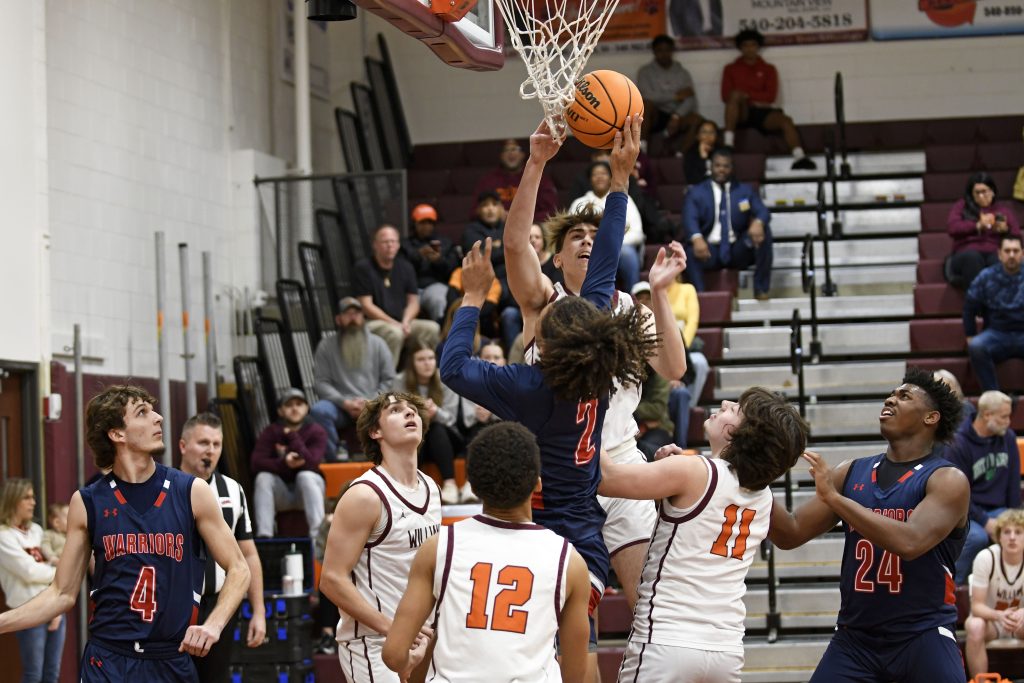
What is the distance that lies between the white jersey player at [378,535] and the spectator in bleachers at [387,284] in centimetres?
652

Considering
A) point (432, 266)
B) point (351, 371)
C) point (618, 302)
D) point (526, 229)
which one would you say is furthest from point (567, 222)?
point (432, 266)

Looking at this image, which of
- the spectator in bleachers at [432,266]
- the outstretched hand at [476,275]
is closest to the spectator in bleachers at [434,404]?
the spectator in bleachers at [432,266]

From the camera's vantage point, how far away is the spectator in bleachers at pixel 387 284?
12.7m

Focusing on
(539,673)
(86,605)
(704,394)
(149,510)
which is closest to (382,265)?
(704,394)

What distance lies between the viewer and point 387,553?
5.87 meters

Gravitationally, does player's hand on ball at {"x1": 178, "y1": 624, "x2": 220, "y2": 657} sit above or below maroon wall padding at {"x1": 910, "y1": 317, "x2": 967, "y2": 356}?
below

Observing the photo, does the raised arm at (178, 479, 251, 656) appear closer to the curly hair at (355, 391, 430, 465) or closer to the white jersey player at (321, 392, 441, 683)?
the white jersey player at (321, 392, 441, 683)

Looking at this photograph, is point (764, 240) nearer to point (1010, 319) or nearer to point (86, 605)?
point (1010, 319)

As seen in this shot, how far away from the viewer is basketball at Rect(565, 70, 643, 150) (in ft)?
19.4

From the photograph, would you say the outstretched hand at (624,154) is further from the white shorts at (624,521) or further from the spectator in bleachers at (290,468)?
the spectator in bleachers at (290,468)

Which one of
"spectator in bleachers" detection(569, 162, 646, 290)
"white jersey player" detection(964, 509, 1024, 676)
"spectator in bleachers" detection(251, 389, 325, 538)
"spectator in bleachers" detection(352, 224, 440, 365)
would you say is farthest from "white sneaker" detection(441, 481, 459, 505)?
"white jersey player" detection(964, 509, 1024, 676)

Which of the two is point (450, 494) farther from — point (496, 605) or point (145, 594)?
point (496, 605)

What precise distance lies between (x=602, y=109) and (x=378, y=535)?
189cm

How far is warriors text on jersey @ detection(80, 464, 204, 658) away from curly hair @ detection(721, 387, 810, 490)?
2.09 meters
